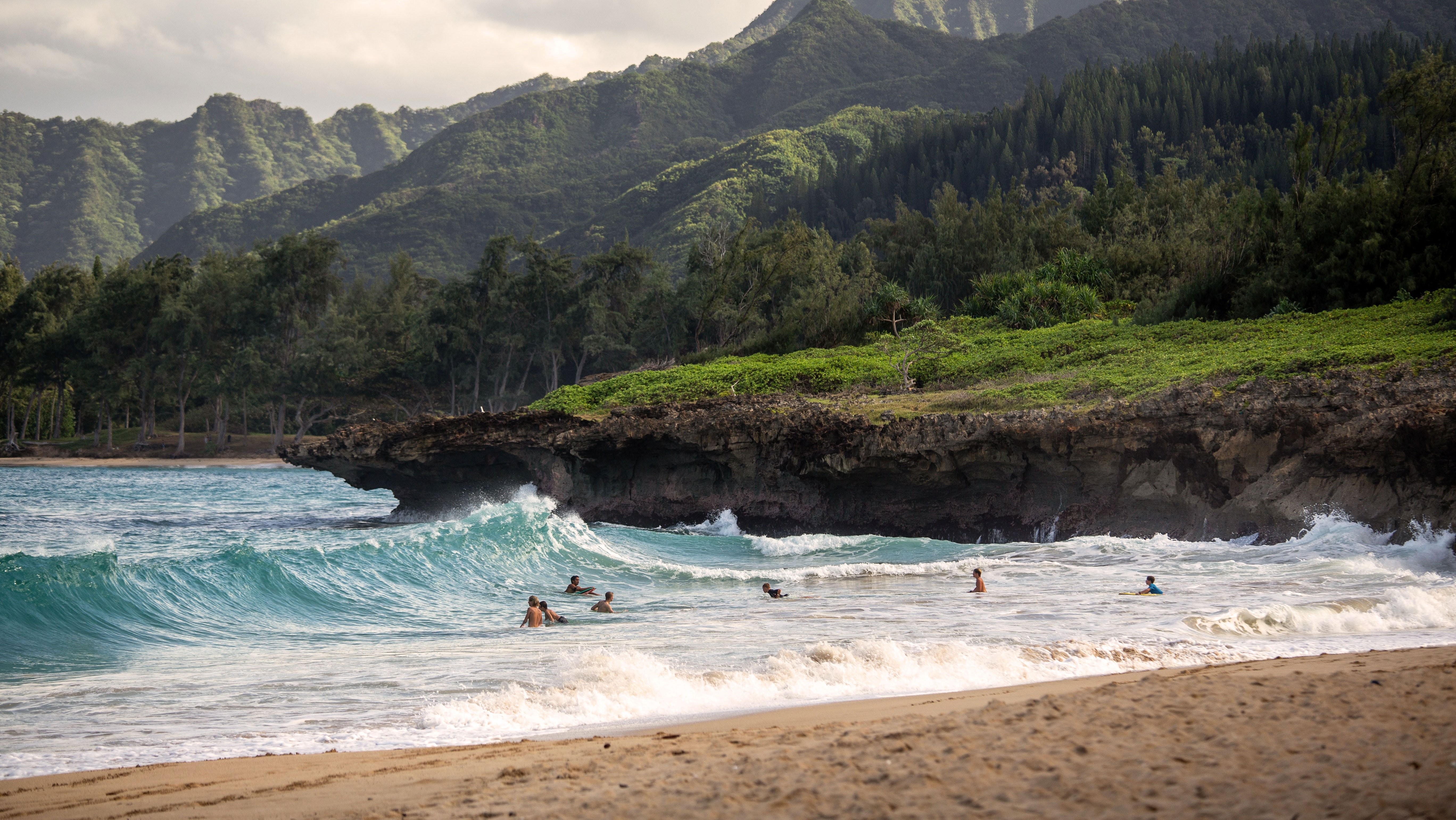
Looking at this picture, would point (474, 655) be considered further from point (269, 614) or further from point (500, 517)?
point (500, 517)

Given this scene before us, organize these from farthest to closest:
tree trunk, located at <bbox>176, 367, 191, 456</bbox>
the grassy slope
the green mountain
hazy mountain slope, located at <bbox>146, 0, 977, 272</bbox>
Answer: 1. hazy mountain slope, located at <bbox>146, 0, 977, 272</bbox>
2. the green mountain
3. tree trunk, located at <bbox>176, 367, 191, 456</bbox>
4. the grassy slope

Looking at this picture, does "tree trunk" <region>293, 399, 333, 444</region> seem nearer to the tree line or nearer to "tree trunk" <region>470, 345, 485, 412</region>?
the tree line

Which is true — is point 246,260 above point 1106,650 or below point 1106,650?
above

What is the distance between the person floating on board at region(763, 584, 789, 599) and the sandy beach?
7305 mm

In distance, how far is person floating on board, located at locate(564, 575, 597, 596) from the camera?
15.4 m

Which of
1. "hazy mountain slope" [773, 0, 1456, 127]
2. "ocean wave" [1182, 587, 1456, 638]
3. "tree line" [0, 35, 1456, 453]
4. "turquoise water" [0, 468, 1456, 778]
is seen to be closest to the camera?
"turquoise water" [0, 468, 1456, 778]

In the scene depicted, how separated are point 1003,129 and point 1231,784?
111080mm

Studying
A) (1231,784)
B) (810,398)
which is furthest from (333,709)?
(810,398)

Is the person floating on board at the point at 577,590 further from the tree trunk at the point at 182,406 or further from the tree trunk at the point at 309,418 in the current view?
the tree trunk at the point at 182,406

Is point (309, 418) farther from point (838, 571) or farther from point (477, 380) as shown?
point (838, 571)

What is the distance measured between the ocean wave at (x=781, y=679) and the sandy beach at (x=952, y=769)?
1051mm

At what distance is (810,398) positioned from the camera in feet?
84.1

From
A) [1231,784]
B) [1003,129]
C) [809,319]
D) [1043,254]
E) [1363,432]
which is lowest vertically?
[1231,784]

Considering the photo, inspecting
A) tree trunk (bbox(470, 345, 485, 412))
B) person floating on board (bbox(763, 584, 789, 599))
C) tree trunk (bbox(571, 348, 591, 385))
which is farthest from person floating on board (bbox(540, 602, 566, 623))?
tree trunk (bbox(470, 345, 485, 412))
